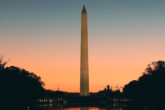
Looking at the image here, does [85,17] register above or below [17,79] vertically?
above

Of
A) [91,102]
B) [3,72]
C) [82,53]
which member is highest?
[82,53]

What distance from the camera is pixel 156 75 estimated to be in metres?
68.8

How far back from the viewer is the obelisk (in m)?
73.3

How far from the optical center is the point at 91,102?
76.4 m

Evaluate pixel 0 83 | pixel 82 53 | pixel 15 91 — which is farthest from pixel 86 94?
pixel 0 83

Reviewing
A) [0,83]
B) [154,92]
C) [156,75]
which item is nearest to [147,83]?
[156,75]

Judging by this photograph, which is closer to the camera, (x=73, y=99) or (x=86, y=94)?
(x=86, y=94)

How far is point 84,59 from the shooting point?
7419 centimetres

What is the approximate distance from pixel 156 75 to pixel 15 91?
101 feet

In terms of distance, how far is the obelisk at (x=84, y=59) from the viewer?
2886 inches

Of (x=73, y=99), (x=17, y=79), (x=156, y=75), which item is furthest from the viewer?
(x=73, y=99)

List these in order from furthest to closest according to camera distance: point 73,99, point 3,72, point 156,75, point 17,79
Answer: point 73,99
point 156,75
point 17,79
point 3,72

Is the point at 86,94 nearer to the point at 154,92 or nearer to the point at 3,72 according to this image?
the point at 154,92

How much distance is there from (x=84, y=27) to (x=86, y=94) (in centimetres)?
1585
